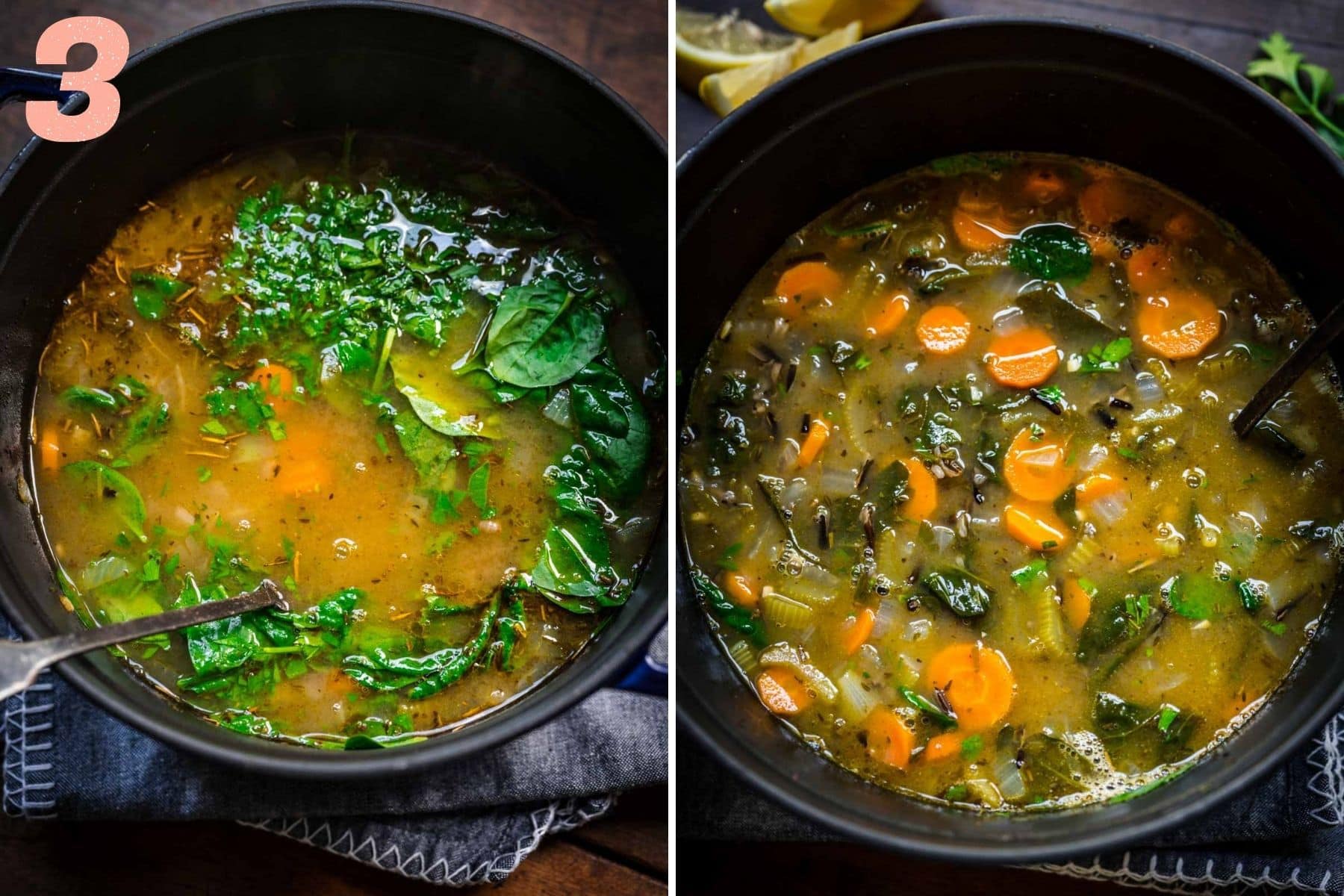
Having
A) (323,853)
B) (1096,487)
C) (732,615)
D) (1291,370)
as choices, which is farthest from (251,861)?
(1291,370)

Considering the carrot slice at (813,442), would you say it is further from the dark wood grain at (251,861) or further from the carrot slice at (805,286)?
the dark wood grain at (251,861)

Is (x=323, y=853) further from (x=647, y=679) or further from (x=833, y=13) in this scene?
(x=833, y=13)

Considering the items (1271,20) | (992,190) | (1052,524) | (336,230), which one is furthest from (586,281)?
(1271,20)

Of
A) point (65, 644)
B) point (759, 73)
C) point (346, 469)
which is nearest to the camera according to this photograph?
point (65, 644)

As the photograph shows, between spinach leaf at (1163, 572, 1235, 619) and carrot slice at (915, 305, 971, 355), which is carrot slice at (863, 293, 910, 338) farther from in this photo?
spinach leaf at (1163, 572, 1235, 619)

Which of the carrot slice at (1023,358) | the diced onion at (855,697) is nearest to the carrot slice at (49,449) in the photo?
the diced onion at (855,697)

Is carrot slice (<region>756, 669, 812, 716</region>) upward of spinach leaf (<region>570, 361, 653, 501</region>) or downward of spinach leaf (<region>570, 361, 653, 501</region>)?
downward

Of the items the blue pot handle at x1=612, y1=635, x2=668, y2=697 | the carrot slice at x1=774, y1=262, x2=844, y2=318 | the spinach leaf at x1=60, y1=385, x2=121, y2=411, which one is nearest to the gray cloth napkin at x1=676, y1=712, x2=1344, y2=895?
the blue pot handle at x1=612, y1=635, x2=668, y2=697

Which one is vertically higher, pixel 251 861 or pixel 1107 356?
pixel 1107 356
